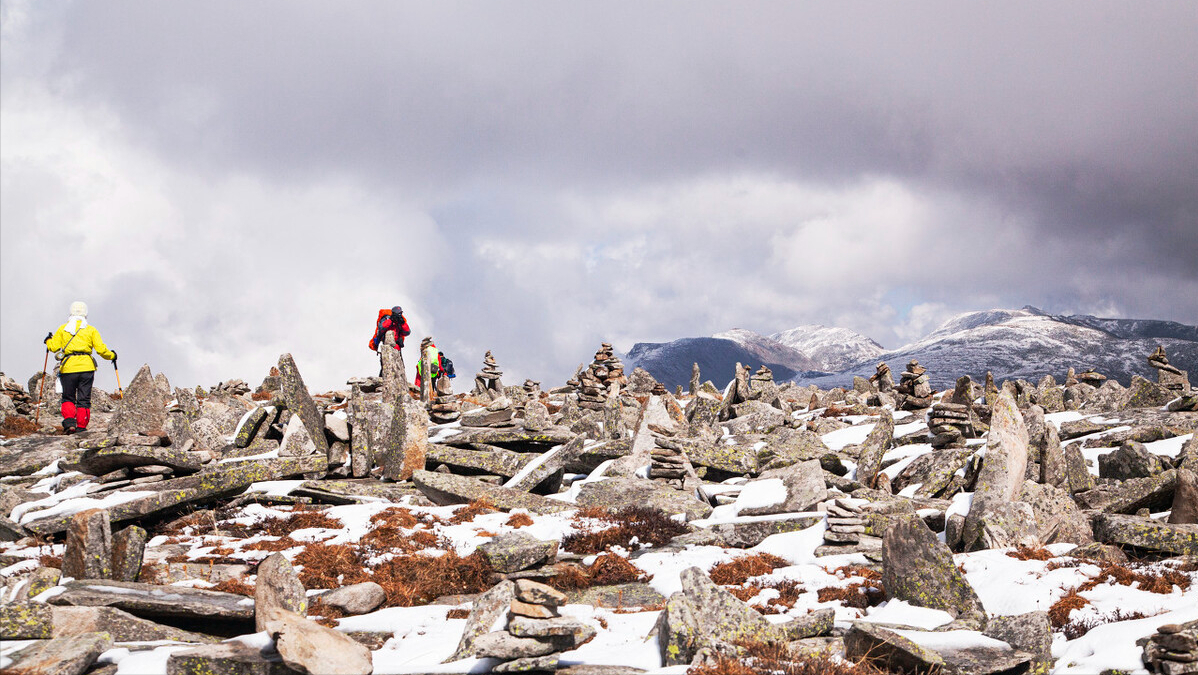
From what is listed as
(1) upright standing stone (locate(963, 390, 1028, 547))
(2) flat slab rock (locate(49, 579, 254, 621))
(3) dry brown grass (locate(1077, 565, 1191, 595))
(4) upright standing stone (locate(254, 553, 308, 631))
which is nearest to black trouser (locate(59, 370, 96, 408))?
(2) flat slab rock (locate(49, 579, 254, 621))

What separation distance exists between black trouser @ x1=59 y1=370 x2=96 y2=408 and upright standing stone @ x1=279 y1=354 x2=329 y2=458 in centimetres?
639

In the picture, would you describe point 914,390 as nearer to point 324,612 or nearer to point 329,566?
point 329,566

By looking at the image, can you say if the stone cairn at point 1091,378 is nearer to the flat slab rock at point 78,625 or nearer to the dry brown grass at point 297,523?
the dry brown grass at point 297,523

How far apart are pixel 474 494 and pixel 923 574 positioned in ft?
31.4

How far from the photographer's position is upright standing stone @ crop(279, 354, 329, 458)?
19094 millimetres

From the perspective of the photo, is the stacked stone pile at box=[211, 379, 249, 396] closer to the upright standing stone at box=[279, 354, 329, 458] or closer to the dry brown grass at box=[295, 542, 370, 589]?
the upright standing stone at box=[279, 354, 329, 458]

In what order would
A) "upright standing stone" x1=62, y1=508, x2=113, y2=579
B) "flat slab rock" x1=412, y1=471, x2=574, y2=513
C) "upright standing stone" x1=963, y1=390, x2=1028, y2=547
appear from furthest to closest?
"flat slab rock" x1=412, y1=471, x2=574, y2=513 → "upright standing stone" x1=963, y1=390, x2=1028, y2=547 → "upright standing stone" x1=62, y1=508, x2=113, y2=579

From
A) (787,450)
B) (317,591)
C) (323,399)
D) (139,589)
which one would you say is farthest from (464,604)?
(323,399)

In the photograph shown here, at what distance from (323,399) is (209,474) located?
21546mm

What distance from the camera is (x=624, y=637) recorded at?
325 inches

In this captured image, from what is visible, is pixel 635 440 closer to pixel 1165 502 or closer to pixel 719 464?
pixel 719 464

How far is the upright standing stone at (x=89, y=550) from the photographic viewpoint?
387 inches

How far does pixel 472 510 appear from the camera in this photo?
49.6 ft

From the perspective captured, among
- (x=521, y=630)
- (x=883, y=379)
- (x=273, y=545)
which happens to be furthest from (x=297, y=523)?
(x=883, y=379)
